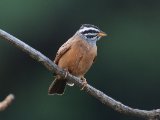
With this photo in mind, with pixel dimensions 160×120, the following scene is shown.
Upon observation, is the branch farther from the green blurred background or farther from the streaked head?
the green blurred background

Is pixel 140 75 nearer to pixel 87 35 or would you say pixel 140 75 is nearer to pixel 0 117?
pixel 0 117

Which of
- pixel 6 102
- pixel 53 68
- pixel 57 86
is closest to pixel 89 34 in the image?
pixel 57 86

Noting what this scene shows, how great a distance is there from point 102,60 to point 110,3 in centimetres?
281

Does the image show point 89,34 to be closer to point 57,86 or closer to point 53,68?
point 57,86

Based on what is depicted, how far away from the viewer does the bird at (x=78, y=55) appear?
34.8 feet

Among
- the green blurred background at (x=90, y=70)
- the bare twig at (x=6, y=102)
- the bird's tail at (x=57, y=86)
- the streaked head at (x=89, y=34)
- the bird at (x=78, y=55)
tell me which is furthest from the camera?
the green blurred background at (x=90, y=70)

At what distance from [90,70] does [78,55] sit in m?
21.1

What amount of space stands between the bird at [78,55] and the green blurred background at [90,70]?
1967cm

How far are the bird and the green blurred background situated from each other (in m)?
19.7

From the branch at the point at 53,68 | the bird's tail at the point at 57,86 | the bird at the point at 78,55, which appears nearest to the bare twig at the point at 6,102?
the branch at the point at 53,68

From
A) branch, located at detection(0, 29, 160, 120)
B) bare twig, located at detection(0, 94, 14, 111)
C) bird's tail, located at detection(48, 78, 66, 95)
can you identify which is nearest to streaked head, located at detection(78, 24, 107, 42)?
bird's tail, located at detection(48, 78, 66, 95)

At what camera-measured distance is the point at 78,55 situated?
1071 cm

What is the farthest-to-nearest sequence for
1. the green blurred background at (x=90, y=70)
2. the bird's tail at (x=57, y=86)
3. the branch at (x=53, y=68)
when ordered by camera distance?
1. the green blurred background at (x=90, y=70)
2. the bird's tail at (x=57, y=86)
3. the branch at (x=53, y=68)

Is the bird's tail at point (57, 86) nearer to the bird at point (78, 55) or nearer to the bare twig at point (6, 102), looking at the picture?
the bird at point (78, 55)
